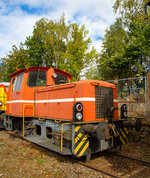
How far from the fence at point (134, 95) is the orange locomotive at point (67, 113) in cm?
291

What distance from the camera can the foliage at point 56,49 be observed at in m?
20.3

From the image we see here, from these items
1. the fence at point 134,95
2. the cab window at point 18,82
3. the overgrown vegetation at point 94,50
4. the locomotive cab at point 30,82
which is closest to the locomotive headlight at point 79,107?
the locomotive cab at point 30,82

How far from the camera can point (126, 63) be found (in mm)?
16812

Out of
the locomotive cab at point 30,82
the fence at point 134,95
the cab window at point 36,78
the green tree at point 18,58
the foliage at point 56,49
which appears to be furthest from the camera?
the green tree at point 18,58

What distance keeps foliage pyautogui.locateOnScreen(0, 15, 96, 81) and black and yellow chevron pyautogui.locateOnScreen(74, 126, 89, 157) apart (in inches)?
598

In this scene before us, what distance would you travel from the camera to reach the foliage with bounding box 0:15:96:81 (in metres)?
20.3

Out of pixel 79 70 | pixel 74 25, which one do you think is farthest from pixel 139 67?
pixel 74 25

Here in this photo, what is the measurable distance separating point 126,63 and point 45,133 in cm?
1308

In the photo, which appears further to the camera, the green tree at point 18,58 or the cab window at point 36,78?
the green tree at point 18,58

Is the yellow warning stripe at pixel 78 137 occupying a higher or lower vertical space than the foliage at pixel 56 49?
lower

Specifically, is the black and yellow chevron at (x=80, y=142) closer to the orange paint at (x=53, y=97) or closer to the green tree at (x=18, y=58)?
the orange paint at (x=53, y=97)

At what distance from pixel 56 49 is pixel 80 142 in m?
21.7

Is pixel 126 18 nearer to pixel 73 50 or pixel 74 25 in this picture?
pixel 74 25

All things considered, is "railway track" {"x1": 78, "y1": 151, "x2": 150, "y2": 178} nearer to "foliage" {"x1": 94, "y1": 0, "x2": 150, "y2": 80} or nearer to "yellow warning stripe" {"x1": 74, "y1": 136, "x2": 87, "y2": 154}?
"yellow warning stripe" {"x1": 74, "y1": 136, "x2": 87, "y2": 154}
